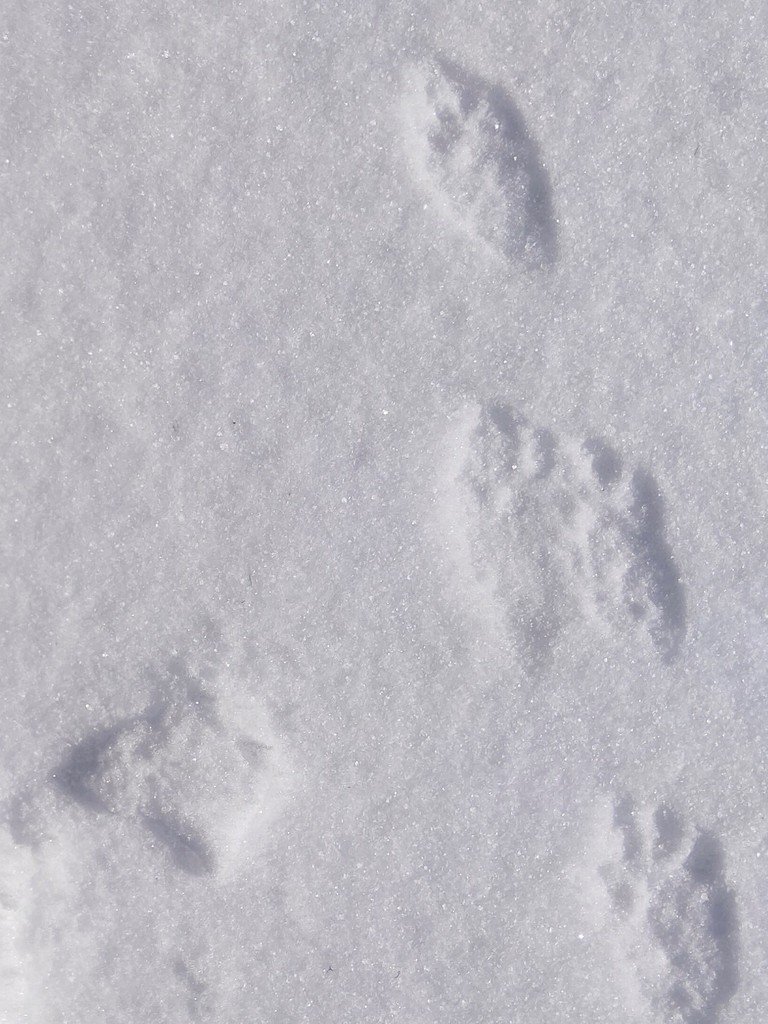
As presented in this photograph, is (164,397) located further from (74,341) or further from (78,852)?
(78,852)

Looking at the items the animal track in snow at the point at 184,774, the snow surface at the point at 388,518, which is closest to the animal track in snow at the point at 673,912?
the snow surface at the point at 388,518

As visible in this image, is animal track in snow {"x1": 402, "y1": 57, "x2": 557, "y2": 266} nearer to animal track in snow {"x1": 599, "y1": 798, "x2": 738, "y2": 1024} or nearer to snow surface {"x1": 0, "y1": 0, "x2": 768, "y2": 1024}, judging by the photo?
snow surface {"x1": 0, "y1": 0, "x2": 768, "y2": 1024}

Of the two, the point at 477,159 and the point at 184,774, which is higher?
the point at 477,159

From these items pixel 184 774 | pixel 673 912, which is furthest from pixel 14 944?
pixel 673 912

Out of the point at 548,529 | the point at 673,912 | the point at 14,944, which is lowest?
the point at 14,944

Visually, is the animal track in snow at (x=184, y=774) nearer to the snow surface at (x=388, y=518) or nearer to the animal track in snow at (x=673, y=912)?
the snow surface at (x=388, y=518)

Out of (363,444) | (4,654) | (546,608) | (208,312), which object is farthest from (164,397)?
(546,608)

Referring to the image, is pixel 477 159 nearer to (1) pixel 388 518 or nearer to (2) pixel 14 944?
(1) pixel 388 518
